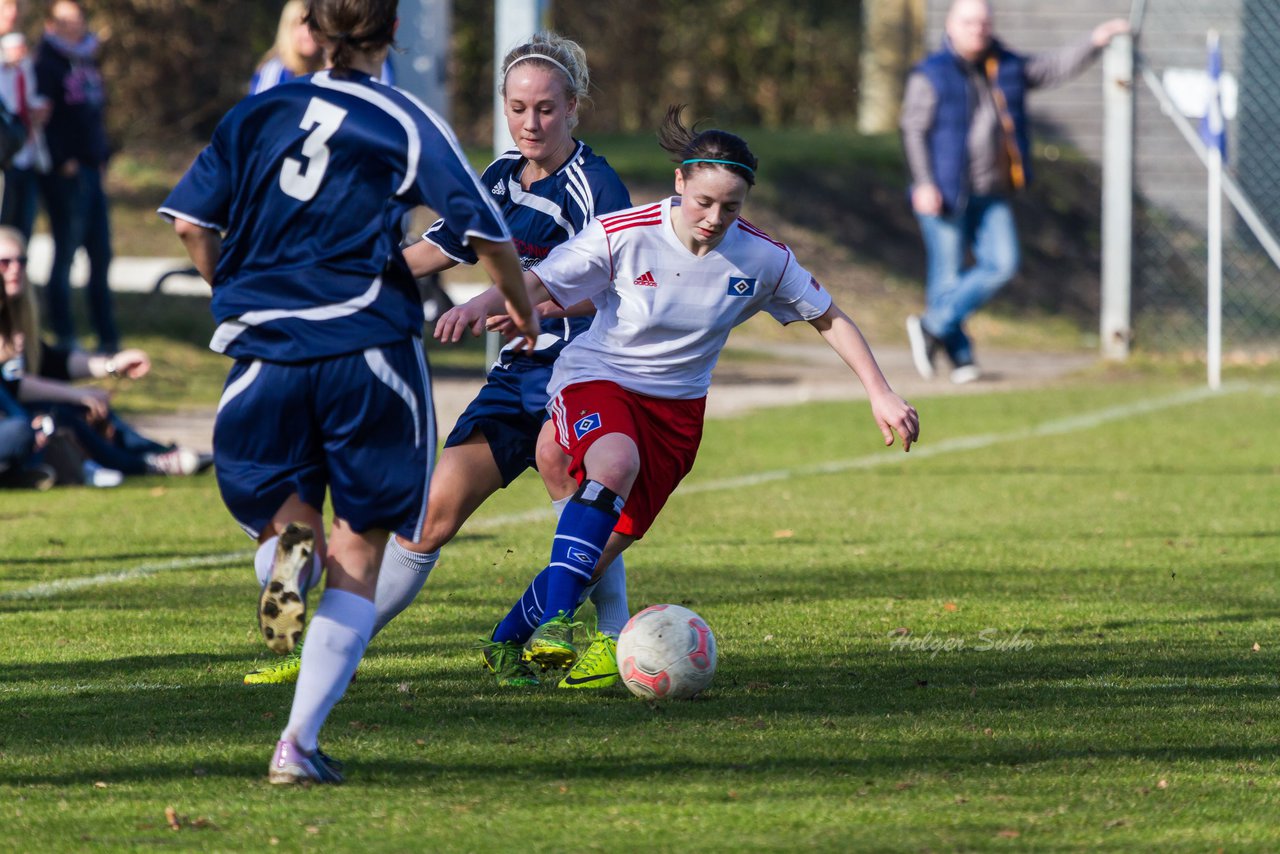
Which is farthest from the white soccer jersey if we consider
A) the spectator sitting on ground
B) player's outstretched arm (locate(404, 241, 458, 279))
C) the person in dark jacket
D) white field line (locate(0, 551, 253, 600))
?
the person in dark jacket

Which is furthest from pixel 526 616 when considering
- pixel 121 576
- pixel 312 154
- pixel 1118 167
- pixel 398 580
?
pixel 1118 167

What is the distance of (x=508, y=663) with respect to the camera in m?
5.22

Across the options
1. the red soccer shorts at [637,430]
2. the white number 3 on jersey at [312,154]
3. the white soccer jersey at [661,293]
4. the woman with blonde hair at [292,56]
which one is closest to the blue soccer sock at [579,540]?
the red soccer shorts at [637,430]

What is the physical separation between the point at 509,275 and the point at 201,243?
663 millimetres

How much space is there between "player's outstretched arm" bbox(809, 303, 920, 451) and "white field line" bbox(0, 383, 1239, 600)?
301 cm

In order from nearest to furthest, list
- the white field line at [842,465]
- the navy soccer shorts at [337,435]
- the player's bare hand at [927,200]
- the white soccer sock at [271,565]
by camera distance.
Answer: the white soccer sock at [271,565], the navy soccer shorts at [337,435], the white field line at [842,465], the player's bare hand at [927,200]

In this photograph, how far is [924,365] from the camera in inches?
536

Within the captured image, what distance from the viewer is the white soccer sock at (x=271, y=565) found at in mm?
3859

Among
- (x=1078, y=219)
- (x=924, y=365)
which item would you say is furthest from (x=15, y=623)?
(x=1078, y=219)

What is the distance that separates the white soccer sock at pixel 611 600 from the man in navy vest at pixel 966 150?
315 inches

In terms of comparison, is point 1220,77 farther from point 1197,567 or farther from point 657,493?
point 657,493

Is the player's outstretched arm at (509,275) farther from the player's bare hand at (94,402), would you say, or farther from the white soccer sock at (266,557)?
the player's bare hand at (94,402)

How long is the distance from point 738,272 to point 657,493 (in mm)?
650

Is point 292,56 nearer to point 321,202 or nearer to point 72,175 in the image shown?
point 72,175
